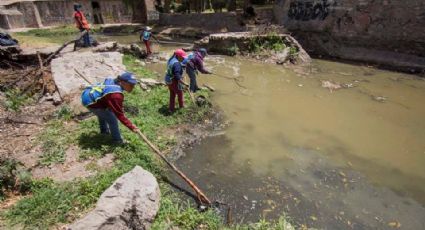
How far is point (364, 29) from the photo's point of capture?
13062mm

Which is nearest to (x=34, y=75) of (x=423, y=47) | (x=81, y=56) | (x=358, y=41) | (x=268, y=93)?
(x=81, y=56)

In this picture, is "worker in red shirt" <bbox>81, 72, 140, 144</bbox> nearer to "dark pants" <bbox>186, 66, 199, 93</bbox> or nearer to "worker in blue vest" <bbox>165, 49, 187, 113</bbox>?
"worker in blue vest" <bbox>165, 49, 187, 113</bbox>

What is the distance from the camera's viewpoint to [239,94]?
8.93 meters

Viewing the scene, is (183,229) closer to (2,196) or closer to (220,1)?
(2,196)

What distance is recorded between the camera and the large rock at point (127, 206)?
3398 millimetres

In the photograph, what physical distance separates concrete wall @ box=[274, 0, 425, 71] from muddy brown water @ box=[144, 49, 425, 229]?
2.86 metres

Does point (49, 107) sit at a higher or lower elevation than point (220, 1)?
lower

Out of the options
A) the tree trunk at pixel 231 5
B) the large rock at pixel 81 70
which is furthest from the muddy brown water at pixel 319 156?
the tree trunk at pixel 231 5

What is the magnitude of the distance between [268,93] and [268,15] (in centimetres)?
1124

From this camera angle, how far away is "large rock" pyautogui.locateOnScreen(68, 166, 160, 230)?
3398 millimetres

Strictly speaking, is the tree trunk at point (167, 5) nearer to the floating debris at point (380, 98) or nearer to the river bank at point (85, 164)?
the river bank at point (85, 164)

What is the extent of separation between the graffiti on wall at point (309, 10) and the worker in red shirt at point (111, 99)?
480 inches

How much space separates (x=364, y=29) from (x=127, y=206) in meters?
12.9

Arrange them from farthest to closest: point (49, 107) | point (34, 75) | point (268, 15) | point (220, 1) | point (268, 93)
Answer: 1. point (220, 1)
2. point (268, 15)
3. point (268, 93)
4. point (34, 75)
5. point (49, 107)
